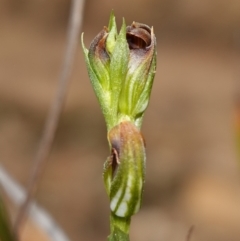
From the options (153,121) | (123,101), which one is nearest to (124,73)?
(123,101)

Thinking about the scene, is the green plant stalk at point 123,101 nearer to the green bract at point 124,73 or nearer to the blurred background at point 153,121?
the green bract at point 124,73

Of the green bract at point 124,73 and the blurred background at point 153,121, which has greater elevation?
the green bract at point 124,73

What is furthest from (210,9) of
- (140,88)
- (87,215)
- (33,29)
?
(140,88)

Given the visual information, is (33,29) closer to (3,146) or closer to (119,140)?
(3,146)

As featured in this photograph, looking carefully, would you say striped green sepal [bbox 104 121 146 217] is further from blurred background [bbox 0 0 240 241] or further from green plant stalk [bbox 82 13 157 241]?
blurred background [bbox 0 0 240 241]

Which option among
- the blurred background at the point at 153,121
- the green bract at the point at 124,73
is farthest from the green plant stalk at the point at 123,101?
the blurred background at the point at 153,121

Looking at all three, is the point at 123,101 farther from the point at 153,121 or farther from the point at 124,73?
the point at 153,121
